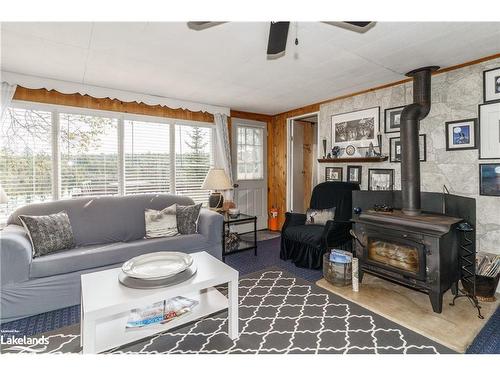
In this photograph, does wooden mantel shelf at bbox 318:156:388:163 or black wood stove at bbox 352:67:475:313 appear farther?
wooden mantel shelf at bbox 318:156:388:163

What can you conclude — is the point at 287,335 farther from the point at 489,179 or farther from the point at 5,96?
the point at 5,96

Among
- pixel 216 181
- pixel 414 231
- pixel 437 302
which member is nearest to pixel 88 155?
pixel 216 181

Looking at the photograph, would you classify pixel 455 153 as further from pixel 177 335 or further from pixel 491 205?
pixel 177 335

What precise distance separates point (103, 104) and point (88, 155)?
0.74 meters

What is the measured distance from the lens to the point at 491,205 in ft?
8.46

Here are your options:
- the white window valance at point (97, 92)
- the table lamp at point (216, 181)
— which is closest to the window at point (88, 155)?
the white window valance at point (97, 92)

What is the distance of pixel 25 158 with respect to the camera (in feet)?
9.88

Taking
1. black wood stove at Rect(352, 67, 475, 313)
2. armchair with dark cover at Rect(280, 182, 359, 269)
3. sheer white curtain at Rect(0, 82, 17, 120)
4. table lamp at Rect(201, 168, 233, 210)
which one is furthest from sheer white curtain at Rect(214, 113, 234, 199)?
sheer white curtain at Rect(0, 82, 17, 120)

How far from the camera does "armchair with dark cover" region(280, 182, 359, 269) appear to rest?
10.2 feet

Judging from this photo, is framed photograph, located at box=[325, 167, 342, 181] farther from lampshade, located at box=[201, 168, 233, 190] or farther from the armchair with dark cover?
lampshade, located at box=[201, 168, 233, 190]

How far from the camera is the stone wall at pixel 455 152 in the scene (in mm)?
2604

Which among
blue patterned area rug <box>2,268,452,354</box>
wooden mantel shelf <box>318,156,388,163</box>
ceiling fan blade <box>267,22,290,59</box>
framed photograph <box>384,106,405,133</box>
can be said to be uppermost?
ceiling fan blade <box>267,22,290,59</box>

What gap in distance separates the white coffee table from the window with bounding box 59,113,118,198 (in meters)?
2.04

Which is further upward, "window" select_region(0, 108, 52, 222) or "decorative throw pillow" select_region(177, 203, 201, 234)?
"window" select_region(0, 108, 52, 222)
